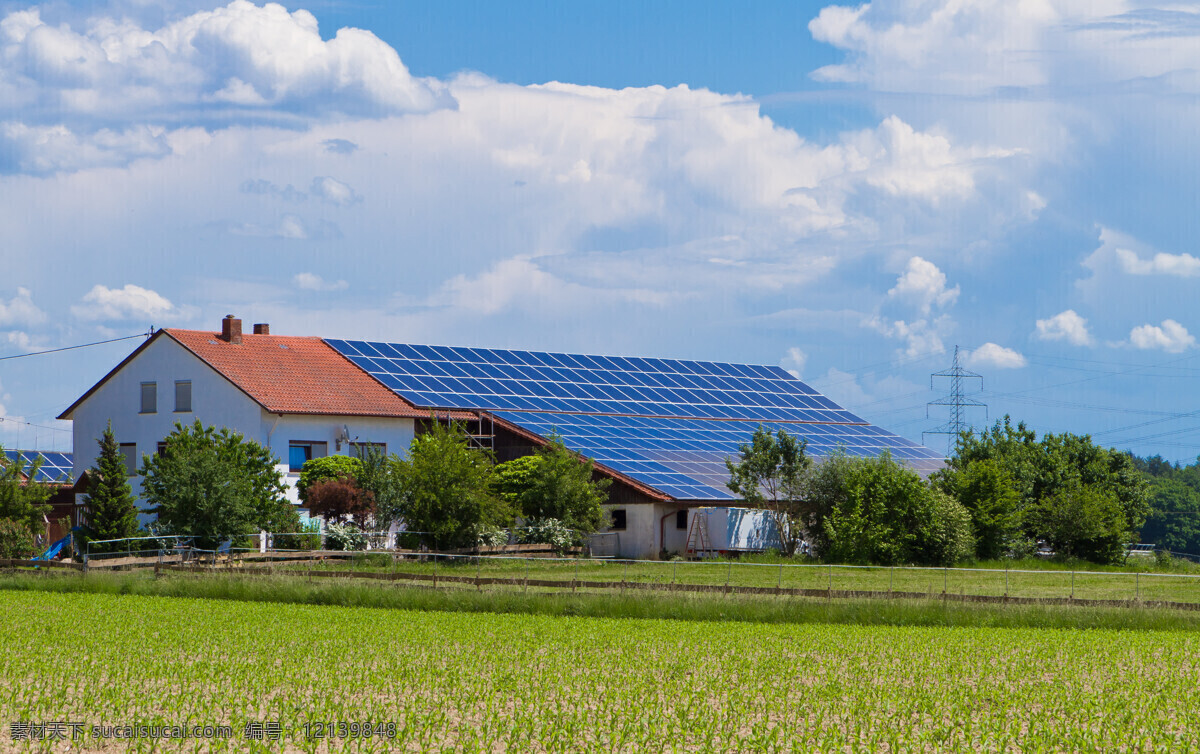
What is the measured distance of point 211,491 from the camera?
138ft

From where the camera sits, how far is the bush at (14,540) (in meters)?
43.5

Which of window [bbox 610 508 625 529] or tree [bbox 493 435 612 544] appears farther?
window [bbox 610 508 625 529]

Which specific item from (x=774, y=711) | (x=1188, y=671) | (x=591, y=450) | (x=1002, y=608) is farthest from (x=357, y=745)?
(x=591, y=450)

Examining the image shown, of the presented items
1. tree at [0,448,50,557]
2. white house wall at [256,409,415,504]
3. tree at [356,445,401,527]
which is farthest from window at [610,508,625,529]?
tree at [0,448,50,557]

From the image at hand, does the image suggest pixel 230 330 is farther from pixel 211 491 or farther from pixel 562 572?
pixel 562 572

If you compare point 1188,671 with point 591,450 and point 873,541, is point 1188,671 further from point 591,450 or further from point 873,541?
point 591,450

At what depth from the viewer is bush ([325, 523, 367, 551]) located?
44.8 meters

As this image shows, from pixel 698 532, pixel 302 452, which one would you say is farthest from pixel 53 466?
pixel 698 532

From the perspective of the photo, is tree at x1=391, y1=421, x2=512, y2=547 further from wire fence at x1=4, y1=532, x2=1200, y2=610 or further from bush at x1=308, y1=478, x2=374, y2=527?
bush at x1=308, y1=478, x2=374, y2=527

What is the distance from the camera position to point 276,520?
44812mm

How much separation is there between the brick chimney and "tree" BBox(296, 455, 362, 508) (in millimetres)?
9114

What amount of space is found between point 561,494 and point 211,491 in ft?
41.5

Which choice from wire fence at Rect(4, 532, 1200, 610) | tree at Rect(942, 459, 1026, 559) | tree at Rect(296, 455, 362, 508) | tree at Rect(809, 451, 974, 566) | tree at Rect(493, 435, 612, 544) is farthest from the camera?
tree at Rect(942, 459, 1026, 559)

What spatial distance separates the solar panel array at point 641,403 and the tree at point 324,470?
21.3ft
